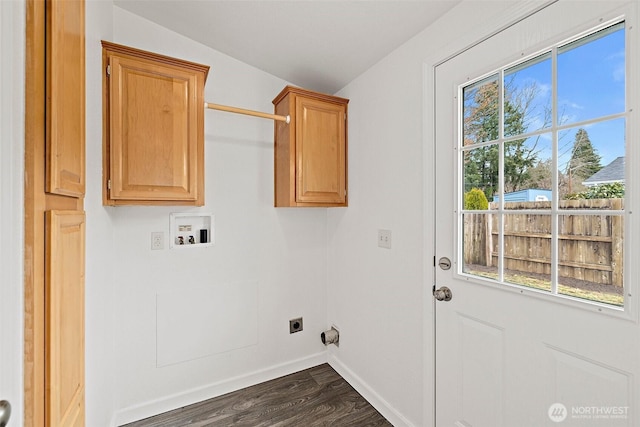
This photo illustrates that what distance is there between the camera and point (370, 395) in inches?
76.9

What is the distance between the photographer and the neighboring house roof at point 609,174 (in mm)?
895

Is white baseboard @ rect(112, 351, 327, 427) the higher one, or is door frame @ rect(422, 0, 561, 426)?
door frame @ rect(422, 0, 561, 426)

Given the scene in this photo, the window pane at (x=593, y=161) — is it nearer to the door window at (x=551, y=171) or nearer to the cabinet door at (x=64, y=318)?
the door window at (x=551, y=171)

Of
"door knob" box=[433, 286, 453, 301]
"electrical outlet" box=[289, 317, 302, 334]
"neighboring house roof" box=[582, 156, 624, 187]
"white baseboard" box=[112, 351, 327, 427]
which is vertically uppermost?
"neighboring house roof" box=[582, 156, 624, 187]

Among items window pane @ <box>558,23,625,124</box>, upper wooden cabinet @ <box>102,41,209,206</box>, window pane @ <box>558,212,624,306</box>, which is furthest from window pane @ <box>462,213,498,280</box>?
upper wooden cabinet @ <box>102,41,209,206</box>

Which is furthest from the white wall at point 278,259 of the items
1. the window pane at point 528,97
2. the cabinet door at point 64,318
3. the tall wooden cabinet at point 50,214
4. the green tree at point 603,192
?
the green tree at point 603,192

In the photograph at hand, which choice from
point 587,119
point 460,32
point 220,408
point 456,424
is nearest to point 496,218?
point 587,119

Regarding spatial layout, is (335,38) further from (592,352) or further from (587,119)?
(592,352)

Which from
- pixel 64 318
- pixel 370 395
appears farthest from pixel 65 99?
pixel 370 395
